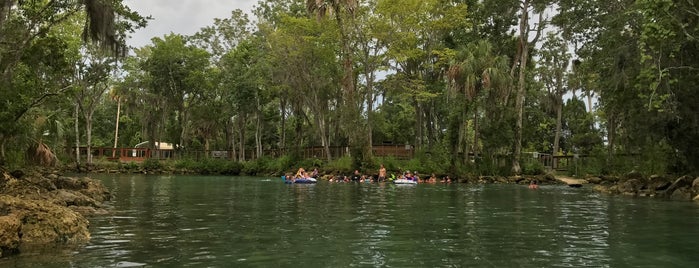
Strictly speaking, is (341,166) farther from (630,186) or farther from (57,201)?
(57,201)

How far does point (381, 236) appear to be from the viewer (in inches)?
422

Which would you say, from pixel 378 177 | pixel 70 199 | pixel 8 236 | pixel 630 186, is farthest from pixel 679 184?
pixel 8 236

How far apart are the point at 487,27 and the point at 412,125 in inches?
731

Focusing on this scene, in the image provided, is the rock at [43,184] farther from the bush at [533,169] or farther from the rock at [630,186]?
the bush at [533,169]

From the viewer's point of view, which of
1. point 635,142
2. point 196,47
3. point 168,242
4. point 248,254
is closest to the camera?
point 248,254

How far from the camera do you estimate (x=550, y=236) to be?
11.0 meters

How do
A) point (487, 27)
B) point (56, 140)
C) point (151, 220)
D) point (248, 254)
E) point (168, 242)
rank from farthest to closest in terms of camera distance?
point (487, 27) < point (56, 140) < point (151, 220) < point (168, 242) < point (248, 254)

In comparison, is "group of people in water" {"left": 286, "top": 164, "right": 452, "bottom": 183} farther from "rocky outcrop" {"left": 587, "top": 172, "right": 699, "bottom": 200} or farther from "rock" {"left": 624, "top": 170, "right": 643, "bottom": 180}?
"rock" {"left": 624, "top": 170, "right": 643, "bottom": 180}

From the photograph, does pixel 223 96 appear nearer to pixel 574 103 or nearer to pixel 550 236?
pixel 574 103

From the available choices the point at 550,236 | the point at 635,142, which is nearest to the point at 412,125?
the point at 635,142

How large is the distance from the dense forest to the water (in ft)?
17.4

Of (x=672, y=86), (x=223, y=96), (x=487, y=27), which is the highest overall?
(x=487, y=27)

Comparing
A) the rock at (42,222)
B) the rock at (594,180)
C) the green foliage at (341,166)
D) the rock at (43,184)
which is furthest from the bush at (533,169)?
the rock at (42,222)

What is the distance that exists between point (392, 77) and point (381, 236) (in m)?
32.8
